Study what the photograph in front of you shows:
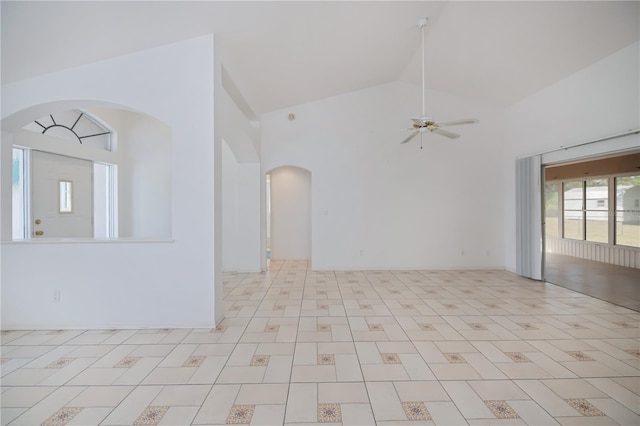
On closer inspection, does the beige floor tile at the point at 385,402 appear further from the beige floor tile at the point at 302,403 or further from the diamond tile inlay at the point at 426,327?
the diamond tile inlay at the point at 426,327

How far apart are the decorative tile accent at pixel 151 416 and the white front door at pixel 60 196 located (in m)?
4.09

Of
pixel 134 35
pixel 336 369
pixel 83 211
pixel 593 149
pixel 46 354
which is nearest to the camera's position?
pixel 336 369

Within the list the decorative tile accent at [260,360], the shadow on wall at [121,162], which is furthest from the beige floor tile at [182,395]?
the shadow on wall at [121,162]

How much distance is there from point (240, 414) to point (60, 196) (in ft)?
16.7

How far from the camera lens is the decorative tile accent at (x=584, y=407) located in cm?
191

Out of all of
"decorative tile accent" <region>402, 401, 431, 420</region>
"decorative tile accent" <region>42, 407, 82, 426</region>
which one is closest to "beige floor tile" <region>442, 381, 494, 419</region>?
"decorative tile accent" <region>402, 401, 431, 420</region>

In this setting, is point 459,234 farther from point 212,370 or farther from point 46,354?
point 46,354

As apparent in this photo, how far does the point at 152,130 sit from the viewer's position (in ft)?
20.7

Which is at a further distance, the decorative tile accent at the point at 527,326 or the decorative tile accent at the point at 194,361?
the decorative tile accent at the point at 527,326

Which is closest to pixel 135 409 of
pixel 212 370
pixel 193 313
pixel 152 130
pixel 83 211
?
pixel 212 370

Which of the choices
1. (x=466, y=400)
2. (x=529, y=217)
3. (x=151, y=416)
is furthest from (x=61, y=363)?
(x=529, y=217)

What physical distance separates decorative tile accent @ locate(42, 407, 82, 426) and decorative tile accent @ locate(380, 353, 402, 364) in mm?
2298

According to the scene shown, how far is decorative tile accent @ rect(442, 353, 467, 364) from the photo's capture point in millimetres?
2564

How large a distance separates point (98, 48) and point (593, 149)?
6.45m
